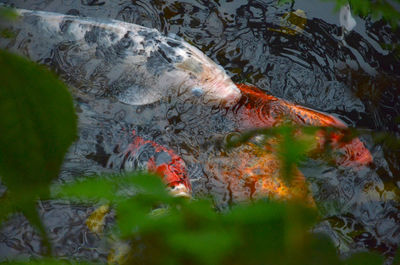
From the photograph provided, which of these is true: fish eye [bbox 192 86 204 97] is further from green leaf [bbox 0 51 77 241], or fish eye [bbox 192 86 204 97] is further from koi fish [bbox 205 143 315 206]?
green leaf [bbox 0 51 77 241]

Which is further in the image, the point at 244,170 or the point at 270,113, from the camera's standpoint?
the point at 270,113

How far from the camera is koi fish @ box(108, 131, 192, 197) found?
206cm

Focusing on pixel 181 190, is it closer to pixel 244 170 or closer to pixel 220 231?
pixel 244 170

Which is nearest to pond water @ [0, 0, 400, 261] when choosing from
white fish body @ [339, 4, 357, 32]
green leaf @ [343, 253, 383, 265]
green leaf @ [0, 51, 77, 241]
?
white fish body @ [339, 4, 357, 32]

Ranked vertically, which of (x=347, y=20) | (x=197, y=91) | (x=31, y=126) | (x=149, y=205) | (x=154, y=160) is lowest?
(x=154, y=160)

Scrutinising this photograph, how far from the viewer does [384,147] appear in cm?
213

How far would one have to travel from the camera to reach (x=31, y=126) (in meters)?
0.78

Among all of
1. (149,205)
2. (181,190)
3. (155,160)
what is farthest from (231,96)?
(149,205)

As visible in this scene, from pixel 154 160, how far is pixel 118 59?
66 cm

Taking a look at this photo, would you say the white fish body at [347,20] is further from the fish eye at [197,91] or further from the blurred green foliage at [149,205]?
the blurred green foliage at [149,205]

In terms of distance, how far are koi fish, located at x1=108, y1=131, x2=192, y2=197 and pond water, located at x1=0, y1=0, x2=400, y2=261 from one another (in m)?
0.04

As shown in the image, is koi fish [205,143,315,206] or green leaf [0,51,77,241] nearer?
green leaf [0,51,77,241]

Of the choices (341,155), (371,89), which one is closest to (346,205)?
(341,155)

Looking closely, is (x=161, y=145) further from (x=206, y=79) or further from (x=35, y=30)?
(x=35, y=30)
